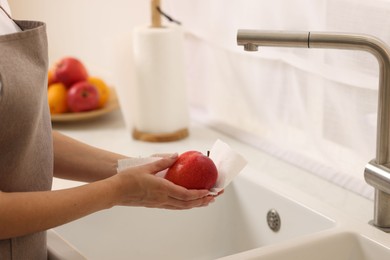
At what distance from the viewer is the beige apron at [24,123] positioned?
95 cm

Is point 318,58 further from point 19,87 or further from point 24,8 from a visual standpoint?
point 24,8

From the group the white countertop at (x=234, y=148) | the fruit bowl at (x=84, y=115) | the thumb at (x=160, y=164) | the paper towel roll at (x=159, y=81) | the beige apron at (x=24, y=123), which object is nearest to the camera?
the beige apron at (x=24, y=123)

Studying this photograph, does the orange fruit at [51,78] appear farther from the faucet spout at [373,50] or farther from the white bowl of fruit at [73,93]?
the faucet spout at [373,50]

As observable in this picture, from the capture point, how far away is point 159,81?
176 cm

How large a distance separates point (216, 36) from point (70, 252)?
2.65ft

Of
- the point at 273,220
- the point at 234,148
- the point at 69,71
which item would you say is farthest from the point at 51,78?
the point at 273,220

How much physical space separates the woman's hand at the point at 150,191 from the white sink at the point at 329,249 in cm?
12

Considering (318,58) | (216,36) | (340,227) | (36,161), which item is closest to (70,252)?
(36,161)

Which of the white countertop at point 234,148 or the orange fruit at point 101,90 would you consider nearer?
the white countertop at point 234,148

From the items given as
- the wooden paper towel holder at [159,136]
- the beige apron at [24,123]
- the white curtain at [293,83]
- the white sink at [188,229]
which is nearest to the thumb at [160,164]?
the beige apron at [24,123]

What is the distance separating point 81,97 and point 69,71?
0.08 meters

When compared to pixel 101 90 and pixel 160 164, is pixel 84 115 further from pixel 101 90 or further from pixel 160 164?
pixel 160 164

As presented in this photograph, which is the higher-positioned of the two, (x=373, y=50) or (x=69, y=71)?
(x=373, y=50)

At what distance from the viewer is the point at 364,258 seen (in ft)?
3.89
